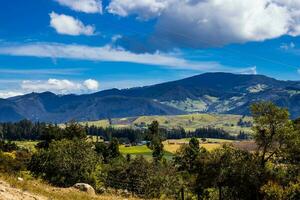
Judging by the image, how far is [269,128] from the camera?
63250mm

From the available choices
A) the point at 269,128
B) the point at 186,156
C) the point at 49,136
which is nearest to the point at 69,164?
the point at 186,156

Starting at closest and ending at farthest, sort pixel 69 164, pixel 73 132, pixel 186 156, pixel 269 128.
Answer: pixel 269 128 → pixel 69 164 → pixel 186 156 → pixel 73 132

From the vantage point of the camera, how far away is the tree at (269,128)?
2445 inches

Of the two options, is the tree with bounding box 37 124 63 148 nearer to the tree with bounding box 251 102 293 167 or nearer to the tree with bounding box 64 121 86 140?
the tree with bounding box 64 121 86 140

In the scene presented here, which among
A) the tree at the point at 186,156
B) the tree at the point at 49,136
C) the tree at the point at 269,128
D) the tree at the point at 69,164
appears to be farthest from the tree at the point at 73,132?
the tree at the point at 269,128

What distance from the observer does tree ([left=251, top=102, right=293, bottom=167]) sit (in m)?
62.1

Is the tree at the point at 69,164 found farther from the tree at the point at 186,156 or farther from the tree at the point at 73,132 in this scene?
the tree at the point at 73,132

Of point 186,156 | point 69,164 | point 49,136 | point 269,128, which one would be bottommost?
point 186,156

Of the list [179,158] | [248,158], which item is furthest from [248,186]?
[179,158]

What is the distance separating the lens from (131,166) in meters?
150

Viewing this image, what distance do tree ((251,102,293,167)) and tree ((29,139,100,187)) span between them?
62810 mm

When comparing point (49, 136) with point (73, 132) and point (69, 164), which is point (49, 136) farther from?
point (69, 164)

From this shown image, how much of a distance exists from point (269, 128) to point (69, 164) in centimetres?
6841

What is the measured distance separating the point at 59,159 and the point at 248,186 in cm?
6936
